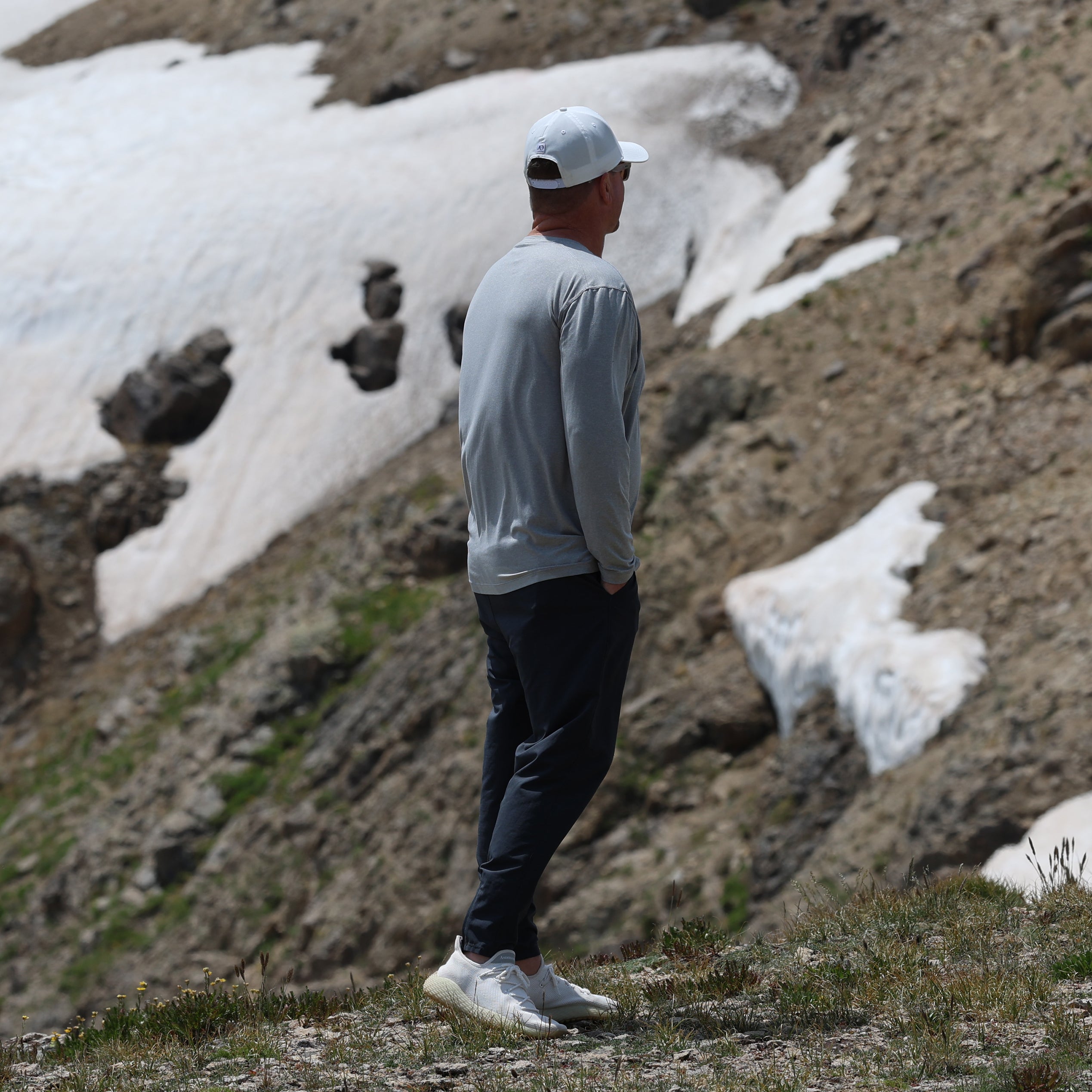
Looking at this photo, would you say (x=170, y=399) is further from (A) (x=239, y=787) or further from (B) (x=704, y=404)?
(B) (x=704, y=404)

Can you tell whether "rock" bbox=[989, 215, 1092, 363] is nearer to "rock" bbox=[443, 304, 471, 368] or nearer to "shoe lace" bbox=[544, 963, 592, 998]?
"shoe lace" bbox=[544, 963, 592, 998]

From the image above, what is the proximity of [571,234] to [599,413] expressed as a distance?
0.79 meters

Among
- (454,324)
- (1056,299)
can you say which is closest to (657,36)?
(454,324)

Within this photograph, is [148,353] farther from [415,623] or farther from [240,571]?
[415,623]

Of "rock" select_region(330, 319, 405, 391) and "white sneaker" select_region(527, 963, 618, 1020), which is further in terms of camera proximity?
"rock" select_region(330, 319, 405, 391)

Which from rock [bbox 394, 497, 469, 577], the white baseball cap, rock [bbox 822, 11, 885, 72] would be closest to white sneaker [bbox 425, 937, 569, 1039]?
the white baseball cap

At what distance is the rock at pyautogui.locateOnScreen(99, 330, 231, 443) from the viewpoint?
116 feet

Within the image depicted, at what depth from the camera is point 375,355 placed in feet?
115

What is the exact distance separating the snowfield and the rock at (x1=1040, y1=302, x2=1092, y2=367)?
40.7 feet

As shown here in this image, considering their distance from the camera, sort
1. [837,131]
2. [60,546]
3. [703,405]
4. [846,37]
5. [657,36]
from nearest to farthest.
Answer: [703,405], [837,131], [60,546], [846,37], [657,36]

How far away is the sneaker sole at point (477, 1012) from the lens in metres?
4.39

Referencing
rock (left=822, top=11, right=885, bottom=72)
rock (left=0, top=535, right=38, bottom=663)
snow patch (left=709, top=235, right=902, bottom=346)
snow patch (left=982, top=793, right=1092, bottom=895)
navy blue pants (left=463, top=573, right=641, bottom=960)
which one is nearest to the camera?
navy blue pants (left=463, top=573, right=641, bottom=960)

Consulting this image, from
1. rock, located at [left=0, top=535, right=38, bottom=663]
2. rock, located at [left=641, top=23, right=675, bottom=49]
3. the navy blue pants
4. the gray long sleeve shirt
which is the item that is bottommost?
rock, located at [left=0, top=535, right=38, bottom=663]

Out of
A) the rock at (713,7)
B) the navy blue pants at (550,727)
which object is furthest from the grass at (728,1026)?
the rock at (713,7)
